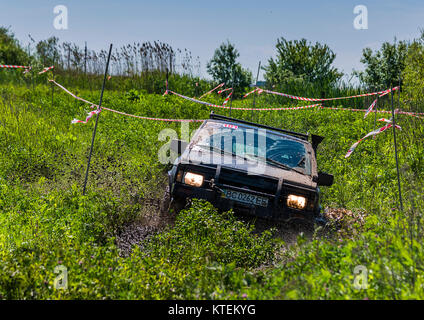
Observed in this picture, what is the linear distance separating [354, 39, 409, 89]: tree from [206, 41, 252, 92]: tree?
1021 centimetres

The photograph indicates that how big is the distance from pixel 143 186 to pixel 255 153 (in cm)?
221

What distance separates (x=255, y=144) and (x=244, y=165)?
3.06 feet

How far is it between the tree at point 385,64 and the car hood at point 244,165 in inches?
1177

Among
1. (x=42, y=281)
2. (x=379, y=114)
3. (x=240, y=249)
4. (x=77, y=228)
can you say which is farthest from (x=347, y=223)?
(x=379, y=114)

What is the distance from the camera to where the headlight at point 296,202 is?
6.22 metres

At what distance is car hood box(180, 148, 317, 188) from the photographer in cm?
634

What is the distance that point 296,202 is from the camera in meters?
6.23

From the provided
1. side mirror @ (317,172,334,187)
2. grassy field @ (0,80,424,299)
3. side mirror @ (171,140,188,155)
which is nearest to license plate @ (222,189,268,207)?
grassy field @ (0,80,424,299)

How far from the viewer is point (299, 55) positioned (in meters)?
36.3

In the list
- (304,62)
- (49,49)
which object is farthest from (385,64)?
(49,49)

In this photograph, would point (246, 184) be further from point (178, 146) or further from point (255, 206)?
point (178, 146)

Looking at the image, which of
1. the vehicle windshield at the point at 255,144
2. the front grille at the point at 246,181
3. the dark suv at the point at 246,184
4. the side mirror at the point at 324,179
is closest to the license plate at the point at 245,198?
the dark suv at the point at 246,184

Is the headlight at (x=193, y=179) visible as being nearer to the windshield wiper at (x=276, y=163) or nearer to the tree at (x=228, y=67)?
the windshield wiper at (x=276, y=163)
